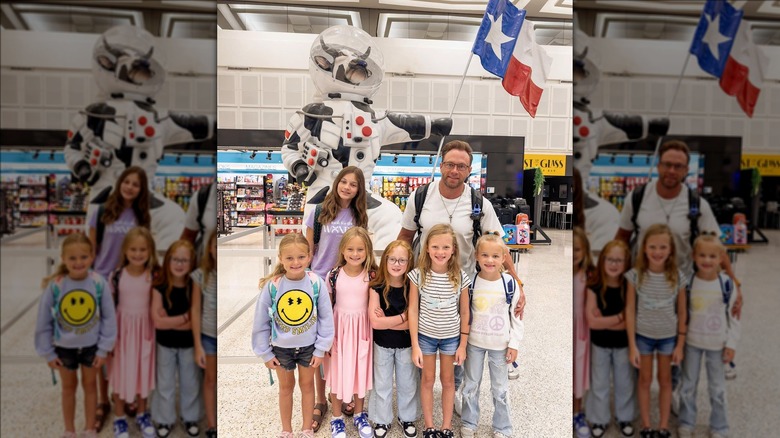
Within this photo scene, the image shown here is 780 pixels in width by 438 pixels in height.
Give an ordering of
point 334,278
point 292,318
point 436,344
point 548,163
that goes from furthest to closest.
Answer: point 548,163 → point 334,278 → point 436,344 → point 292,318

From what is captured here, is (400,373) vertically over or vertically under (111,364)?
under

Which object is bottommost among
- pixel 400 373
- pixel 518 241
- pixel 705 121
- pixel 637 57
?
pixel 400 373

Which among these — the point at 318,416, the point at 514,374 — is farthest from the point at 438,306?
the point at 514,374

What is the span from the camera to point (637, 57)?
69cm

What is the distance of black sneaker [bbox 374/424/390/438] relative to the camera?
2.27m

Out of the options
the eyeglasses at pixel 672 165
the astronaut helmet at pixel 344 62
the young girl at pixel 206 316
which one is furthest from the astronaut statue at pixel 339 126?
the eyeglasses at pixel 672 165

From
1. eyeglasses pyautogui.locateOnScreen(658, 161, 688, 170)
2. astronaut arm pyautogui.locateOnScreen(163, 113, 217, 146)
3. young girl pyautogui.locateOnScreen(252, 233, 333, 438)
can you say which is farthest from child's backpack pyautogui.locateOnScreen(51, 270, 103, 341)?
young girl pyautogui.locateOnScreen(252, 233, 333, 438)

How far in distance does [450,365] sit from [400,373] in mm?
275

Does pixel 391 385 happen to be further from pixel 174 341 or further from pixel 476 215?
pixel 174 341

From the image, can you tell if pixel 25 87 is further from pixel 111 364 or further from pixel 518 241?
pixel 518 241

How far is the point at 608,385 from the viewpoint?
716 mm

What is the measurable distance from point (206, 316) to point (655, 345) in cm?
75

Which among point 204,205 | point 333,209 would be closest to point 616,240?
point 204,205

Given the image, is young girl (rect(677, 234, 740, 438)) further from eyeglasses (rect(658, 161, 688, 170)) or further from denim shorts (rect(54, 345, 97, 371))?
denim shorts (rect(54, 345, 97, 371))
